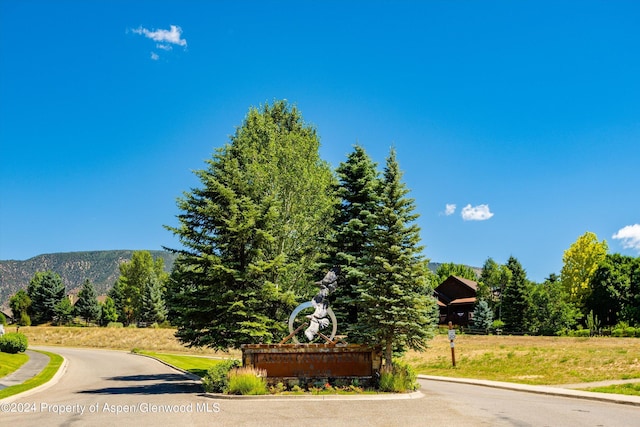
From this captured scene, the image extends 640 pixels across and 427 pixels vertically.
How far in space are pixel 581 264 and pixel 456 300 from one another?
25.4m

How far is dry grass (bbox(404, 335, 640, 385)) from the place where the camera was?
91.7ft

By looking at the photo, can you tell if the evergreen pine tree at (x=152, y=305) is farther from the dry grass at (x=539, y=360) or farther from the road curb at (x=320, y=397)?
the road curb at (x=320, y=397)

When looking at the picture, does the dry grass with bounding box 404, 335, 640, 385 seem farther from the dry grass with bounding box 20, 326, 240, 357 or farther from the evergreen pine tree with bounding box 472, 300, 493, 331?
the dry grass with bounding box 20, 326, 240, 357

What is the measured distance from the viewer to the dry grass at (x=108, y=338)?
6406 centimetres

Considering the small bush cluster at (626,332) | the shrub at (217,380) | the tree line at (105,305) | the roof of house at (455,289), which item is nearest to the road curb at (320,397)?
the shrub at (217,380)

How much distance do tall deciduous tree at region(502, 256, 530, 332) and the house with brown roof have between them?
16.8 metres

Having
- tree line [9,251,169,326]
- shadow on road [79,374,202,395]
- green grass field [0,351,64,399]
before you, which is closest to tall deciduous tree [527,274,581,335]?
shadow on road [79,374,202,395]

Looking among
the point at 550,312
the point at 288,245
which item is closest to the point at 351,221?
the point at 288,245

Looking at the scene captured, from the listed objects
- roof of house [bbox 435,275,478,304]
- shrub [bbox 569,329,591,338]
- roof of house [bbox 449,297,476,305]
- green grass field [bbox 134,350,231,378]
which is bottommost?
green grass field [bbox 134,350,231,378]

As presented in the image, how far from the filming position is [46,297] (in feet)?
287

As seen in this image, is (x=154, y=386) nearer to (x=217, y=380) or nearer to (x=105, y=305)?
(x=217, y=380)

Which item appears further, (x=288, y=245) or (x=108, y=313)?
(x=108, y=313)

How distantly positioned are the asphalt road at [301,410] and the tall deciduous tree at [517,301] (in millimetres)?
46068

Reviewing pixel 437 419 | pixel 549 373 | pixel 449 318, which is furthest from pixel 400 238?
pixel 449 318
